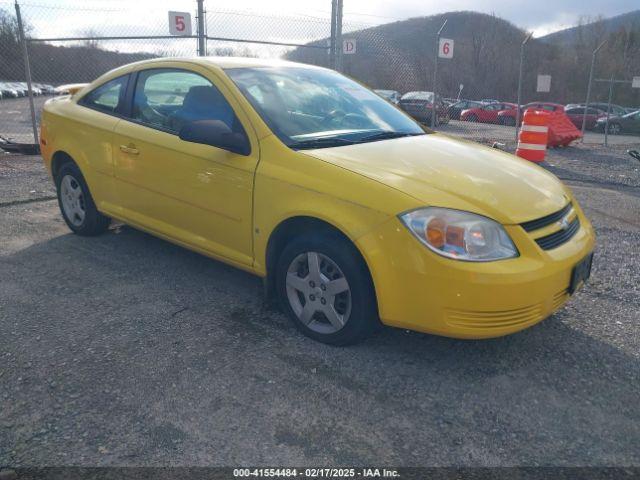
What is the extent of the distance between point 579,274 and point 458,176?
85cm

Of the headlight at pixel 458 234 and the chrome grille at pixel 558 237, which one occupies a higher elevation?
the headlight at pixel 458 234

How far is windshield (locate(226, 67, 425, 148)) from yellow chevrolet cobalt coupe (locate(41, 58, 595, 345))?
0.04 feet

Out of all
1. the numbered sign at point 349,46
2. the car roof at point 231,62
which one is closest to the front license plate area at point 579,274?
the car roof at point 231,62

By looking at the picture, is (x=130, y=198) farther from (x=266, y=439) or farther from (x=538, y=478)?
(x=538, y=478)

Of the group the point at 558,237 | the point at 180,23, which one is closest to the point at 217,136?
the point at 558,237

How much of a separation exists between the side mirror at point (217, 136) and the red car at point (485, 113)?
2577cm

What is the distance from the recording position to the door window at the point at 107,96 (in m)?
4.46

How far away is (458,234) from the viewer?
2676 mm

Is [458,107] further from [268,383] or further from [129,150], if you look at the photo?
A: [268,383]

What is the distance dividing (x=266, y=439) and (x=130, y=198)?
2543mm

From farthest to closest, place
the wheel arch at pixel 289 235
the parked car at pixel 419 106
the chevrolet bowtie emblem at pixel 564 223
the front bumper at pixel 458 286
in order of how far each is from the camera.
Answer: the parked car at pixel 419 106 → the chevrolet bowtie emblem at pixel 564 223 → the wheel arch at pixel 289 235 → the front bumper at pixel 458 286

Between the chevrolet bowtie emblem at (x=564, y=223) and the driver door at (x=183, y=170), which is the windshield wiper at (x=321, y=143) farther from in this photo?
Result: the chevrolet bowtie emblem at (x=564, y=223)

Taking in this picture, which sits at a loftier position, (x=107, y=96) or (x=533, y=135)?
(x=107, y=96)

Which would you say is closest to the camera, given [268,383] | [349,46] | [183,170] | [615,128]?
[268,383]
